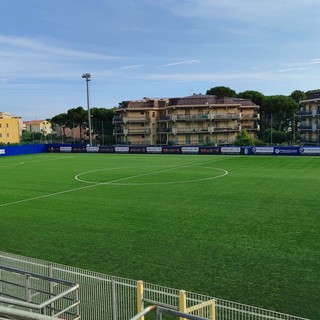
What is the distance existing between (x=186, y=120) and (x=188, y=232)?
236 feet

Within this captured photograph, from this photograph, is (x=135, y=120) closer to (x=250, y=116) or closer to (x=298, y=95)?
(x=250, y=116)

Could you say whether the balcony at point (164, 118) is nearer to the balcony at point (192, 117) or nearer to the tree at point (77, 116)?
the balcony at point (192, 117)

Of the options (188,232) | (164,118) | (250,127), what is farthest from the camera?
(250,127)

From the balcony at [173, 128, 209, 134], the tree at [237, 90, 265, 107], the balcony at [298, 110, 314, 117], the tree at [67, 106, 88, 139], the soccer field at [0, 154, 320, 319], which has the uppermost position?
the tree at [237, 90, 265, 107]

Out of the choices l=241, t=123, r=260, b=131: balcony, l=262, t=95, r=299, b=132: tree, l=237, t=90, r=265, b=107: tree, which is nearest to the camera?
l=241, t=123, r=260, b=131: balcony

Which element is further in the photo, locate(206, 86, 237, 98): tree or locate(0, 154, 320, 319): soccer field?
locate(206, 86, 237, 98): tree

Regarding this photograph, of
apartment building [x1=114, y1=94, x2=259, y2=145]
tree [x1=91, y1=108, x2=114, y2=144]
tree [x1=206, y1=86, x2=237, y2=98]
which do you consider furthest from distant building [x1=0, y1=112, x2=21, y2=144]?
tree [x1=206, y1=86, x2=237, y2=98]

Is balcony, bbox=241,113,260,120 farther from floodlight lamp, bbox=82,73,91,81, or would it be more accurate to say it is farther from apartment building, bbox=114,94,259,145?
floodlight lamp, bbox=82,73,91,81

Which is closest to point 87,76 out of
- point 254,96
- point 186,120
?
point 186,120

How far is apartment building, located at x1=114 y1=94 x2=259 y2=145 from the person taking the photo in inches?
3349

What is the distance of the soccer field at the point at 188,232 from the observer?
10.0 m

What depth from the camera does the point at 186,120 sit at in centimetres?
8569

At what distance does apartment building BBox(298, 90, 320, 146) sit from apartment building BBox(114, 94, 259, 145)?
12.9m

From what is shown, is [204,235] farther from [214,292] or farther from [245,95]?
[245,95]
